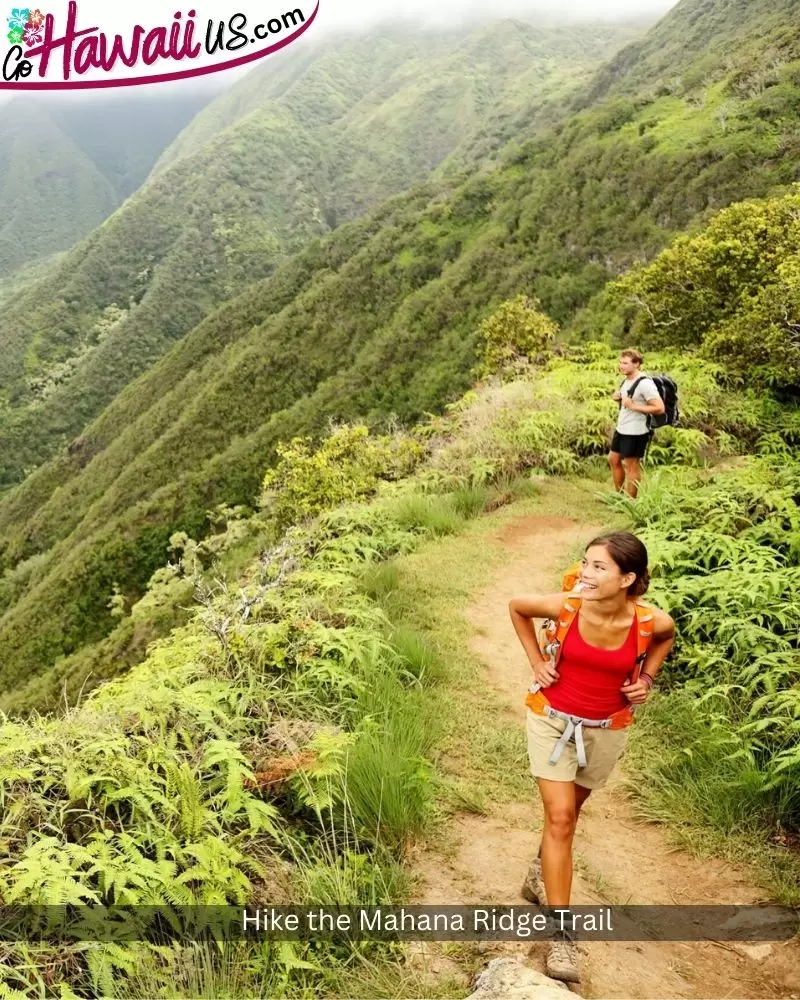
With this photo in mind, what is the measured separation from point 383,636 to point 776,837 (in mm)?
2290

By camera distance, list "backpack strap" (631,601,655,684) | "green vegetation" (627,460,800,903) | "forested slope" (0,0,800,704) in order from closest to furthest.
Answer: "backpack strap" (631,601,655,684)
"green vegetation" (627,460,800,903)
"forested slope" (0,0,800,704)

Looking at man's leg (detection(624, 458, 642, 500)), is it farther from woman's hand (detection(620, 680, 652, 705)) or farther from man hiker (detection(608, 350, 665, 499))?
woman's hand (detection(620, 680, 652, 705))

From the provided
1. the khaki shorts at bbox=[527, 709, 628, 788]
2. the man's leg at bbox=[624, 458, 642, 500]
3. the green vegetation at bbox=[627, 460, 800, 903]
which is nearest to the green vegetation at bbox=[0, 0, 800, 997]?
the green vegetation at bbox=[627, 460, 800, 903]

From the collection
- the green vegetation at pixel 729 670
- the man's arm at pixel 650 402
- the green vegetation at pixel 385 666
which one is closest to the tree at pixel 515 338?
the green vegetation at pixel 385 666

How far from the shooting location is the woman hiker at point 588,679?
8.11 ft

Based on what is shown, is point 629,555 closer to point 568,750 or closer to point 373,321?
point 568,750

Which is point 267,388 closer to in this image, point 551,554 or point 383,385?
point 383,385

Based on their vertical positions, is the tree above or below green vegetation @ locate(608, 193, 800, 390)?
below

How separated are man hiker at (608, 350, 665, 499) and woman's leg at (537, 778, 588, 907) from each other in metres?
4.48

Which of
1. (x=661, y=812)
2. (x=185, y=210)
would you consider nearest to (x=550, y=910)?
(x=661, y=812)

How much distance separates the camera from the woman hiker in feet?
8.11

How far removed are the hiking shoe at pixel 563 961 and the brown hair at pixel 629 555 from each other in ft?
3.83

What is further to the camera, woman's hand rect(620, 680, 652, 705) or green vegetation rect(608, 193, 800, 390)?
green vegetation rect(608, 193, 800, 390)

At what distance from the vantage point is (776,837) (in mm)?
3098
